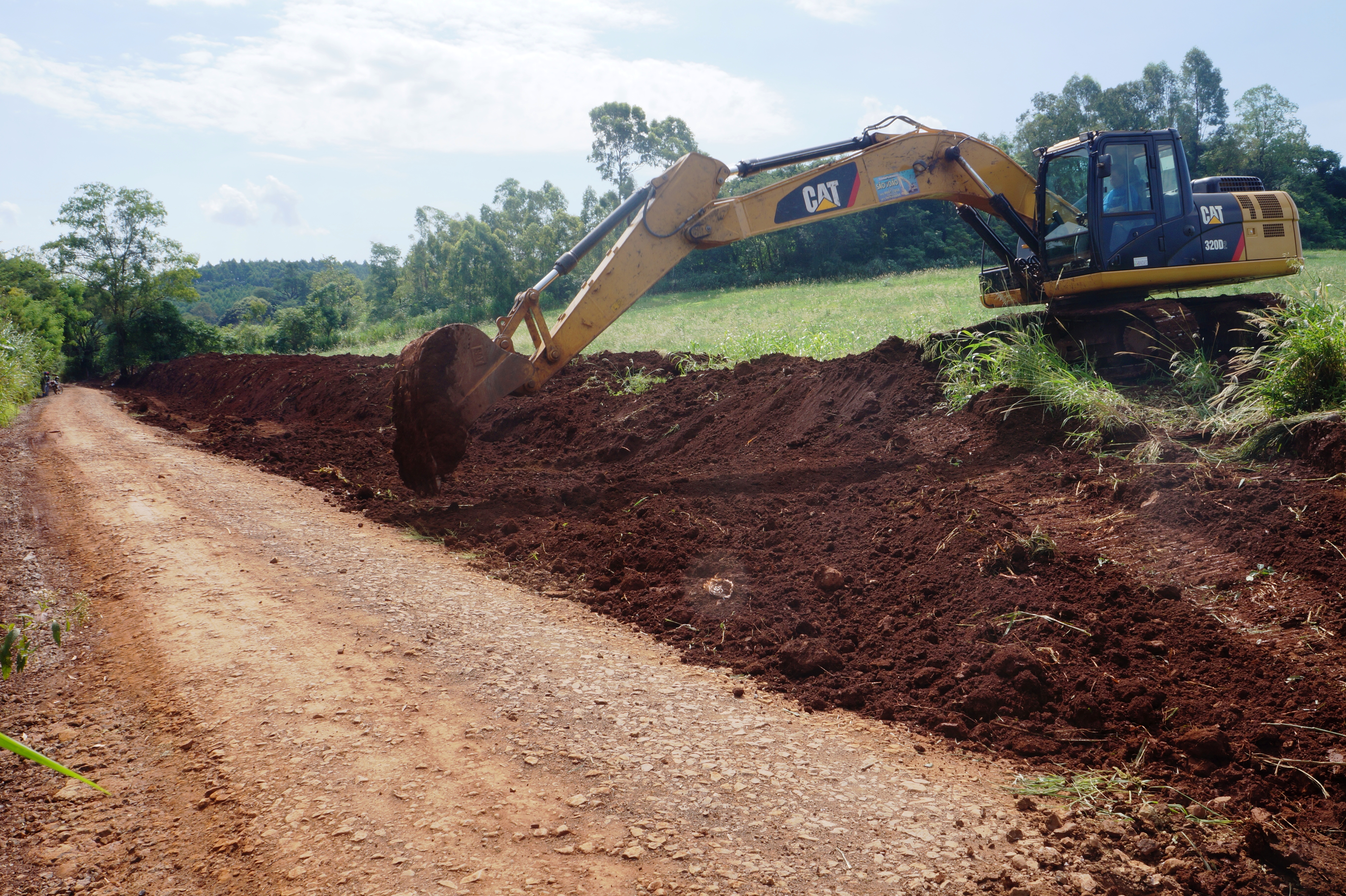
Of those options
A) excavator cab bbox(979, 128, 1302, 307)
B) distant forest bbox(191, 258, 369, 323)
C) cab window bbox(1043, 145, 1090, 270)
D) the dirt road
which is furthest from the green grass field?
distant forest bbox(191, 258, 369, 323)

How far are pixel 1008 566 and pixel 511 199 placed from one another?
5969 cm

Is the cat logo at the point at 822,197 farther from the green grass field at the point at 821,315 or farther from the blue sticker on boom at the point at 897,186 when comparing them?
the green grass field at the point at 821,315

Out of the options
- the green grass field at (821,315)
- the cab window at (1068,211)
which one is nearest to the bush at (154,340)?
the green grass field at (821,315)

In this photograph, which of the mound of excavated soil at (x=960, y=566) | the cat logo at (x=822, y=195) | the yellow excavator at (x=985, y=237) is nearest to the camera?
the mound of excavated soil at (x=960, y=566)

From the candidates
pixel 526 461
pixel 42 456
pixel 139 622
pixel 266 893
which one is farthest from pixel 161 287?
pixel 266 893

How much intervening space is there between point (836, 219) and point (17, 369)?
27230mm

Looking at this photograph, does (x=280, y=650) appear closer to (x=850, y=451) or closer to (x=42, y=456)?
(x=850, y=451)

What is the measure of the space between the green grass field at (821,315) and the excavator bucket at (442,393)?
18.8 feet

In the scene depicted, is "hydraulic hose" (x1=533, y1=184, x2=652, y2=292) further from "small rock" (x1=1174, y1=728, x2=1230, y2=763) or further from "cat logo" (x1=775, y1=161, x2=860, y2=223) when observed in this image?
"small rock" (x1=1174, y1=728, x2=1230, y2=763)

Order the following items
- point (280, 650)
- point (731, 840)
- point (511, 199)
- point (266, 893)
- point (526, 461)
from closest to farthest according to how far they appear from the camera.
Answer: point (266, 893), point (731, 840), point (280, 650), point (526, 461), point (511, 199)

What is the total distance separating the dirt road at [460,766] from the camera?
287 centimetres

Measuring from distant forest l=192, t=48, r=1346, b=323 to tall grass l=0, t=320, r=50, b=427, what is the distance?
20.1 meters

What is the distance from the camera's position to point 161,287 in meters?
44.3

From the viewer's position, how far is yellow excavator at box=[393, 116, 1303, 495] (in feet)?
24.2
